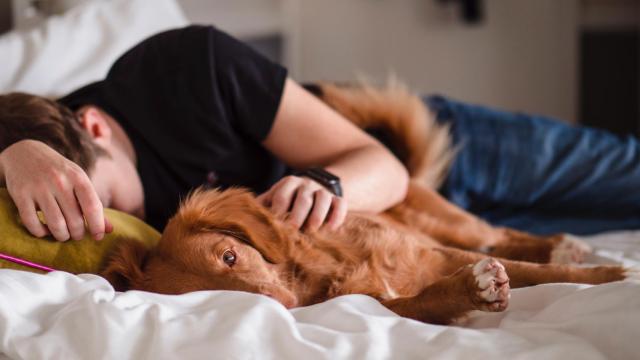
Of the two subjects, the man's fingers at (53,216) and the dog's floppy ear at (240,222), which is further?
the dog's floppy ear at (240,222)

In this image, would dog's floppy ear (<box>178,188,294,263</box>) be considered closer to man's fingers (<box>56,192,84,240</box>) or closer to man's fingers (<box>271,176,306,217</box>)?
man's fingers (<box>271,176,306,217</box>)

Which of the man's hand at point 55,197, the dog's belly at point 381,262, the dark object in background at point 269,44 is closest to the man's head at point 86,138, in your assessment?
the man's hand at point 55,197

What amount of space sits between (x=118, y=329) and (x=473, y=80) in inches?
118

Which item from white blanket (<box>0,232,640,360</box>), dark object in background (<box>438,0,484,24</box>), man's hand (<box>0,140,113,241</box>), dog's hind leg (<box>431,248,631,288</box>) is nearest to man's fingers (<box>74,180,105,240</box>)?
man's hand (<box>0,140,113,241</box>)

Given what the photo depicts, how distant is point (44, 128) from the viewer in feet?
3.71

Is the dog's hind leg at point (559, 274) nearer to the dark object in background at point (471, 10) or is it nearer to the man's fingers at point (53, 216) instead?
the man's fingers at point (53, 216)

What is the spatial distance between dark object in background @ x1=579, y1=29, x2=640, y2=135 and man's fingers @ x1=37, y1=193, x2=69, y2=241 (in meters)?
3.13

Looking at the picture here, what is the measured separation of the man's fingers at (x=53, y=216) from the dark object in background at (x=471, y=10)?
2.76 meters

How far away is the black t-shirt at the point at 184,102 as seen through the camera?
1438mm

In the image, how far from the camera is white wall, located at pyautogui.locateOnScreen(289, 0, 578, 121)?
3412mm

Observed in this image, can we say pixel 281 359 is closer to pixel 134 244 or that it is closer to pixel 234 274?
pixel 234 274

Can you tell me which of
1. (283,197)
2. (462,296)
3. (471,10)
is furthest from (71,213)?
(471,10)

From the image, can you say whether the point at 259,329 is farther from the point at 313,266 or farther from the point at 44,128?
the point at 44,128

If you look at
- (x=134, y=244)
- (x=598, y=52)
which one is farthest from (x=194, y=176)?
(x=598, y=52)
